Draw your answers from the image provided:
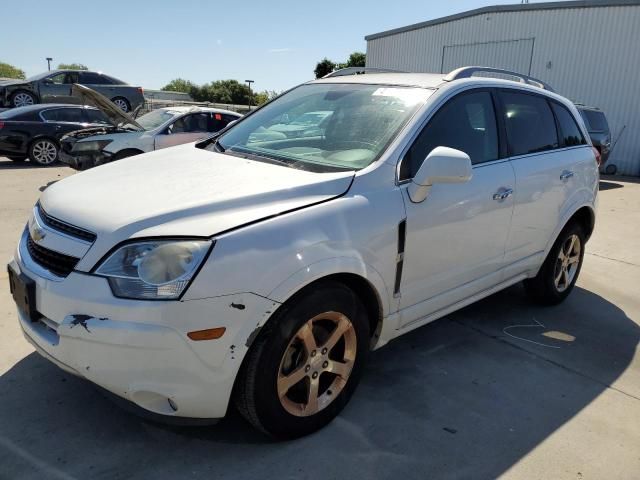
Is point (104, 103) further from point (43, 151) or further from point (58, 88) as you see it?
point (58, 88)

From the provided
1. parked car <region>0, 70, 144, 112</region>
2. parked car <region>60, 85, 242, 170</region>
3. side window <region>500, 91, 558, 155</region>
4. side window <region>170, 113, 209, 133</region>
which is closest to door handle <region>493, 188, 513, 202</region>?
side window <region>500, 91, 558, 155</region>

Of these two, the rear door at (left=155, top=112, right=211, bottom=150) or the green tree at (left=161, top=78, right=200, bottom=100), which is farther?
the green tree at (left=161, top=78, right=200, bottom=100)

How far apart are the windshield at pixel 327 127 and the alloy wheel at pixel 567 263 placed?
84.2 inches

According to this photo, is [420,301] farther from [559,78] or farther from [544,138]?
[559,78]

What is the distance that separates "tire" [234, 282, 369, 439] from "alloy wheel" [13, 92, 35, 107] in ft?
60.7

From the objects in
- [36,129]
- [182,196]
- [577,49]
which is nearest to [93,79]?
[36,129]

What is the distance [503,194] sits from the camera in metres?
3.47

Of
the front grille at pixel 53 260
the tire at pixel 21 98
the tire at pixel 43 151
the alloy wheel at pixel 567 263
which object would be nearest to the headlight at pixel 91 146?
the tire at pixel 43 151

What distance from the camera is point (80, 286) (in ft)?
7.16

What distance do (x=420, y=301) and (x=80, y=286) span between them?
1809 mm

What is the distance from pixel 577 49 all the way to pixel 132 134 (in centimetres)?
1407

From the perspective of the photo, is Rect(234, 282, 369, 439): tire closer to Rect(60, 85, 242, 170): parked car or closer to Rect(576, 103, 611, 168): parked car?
Rect(60, 85, 242, 170): parked car

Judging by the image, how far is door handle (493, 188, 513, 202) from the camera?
11.2 feet

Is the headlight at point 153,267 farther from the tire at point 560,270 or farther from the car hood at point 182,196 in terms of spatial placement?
the tire at point 560,270
